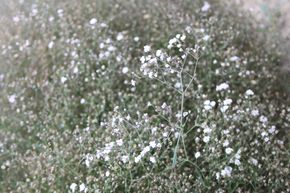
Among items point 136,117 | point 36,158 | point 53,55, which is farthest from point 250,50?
point 36,158

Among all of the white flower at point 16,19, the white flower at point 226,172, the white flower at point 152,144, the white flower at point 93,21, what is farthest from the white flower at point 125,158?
the white flower at point 16,19

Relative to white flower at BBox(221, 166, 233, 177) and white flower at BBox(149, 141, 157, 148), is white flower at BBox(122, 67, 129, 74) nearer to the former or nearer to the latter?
white flower at BBox(149, 141, 157, 148)

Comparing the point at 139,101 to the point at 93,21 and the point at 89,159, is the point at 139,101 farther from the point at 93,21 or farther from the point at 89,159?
the point at 93,21

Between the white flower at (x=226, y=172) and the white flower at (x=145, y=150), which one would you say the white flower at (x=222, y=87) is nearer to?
the white flower at (x=226, y=172)

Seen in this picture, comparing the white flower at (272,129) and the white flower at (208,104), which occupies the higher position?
the white flower at (208,104)

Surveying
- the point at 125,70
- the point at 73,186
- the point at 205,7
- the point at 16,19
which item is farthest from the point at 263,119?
the point at 16,19

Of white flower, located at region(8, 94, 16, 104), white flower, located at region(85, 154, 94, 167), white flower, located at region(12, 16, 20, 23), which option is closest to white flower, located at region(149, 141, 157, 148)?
white flower, located at region(85, 154, 94, 167)

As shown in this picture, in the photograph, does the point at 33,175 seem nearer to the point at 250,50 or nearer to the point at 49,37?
the point at 49,37

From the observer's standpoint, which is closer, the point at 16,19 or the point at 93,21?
the point at 93,21
